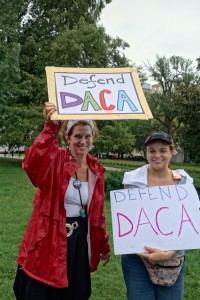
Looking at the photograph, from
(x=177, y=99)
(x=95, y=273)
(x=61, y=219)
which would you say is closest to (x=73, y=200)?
(x=61, y=219)

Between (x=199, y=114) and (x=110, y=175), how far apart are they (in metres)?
5.71

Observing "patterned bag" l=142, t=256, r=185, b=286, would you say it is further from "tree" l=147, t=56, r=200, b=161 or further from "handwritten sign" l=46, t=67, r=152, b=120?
"tree" l=147, t=56, r=200, b=161

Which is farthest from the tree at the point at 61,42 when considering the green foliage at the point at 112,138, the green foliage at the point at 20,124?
the green foliage at the point at 112,138

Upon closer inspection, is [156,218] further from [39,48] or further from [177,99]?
[39,48]

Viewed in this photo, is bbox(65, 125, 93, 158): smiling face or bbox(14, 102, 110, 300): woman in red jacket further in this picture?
bbox(65, 125, 93, 158): smiling face

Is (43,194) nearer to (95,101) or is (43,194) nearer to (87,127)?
(87,127)

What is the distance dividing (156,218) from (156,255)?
26 centimetres

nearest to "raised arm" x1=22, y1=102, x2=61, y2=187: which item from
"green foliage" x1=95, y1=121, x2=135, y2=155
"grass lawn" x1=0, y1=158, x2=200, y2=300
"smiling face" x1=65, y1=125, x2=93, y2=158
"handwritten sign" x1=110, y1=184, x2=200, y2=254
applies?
"smiling face" x1=65, y1=125, x2=93, y2=158

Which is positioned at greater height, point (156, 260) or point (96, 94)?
point (96, 94)

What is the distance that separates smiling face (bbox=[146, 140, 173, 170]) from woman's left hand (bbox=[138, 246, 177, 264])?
0.59 metres

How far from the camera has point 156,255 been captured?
262 centimetres

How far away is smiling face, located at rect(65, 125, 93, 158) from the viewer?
9.12 feet

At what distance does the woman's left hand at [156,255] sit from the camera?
8.59 feet

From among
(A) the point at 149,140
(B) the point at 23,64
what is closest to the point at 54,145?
(A) the point at 149,140
